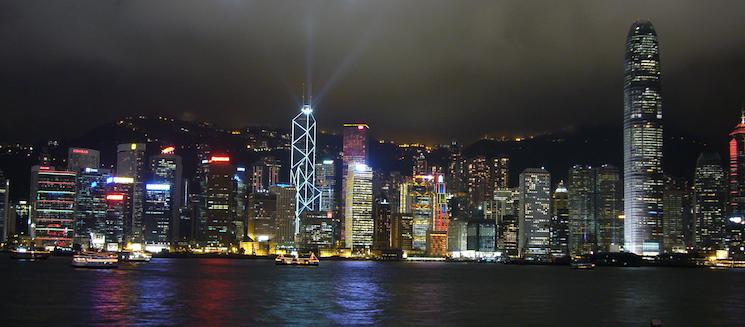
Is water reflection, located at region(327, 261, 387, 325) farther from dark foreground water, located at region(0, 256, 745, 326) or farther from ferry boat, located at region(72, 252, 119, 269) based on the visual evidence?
ferry boat, located at region(72, 252, 119, 269)

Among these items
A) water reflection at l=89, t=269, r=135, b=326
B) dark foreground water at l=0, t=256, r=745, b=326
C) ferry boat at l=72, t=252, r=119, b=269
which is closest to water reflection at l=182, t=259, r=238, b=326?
dark foreground water at l=0, t=256, r=745, b=326

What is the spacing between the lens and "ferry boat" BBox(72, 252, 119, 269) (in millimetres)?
148125

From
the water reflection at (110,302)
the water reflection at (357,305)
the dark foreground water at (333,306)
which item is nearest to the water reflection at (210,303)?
the dark foreground water at (333,306)

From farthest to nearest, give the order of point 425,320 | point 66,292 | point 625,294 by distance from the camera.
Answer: point 625,294
point 66,292
point 425,320

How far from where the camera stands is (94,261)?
149 m

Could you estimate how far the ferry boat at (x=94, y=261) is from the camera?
486 feet

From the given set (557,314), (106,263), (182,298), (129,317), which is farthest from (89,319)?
(106,263)

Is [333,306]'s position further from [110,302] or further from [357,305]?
[110,302]

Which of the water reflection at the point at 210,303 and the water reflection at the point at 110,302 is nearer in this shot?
the water reflection at the point at 110,302

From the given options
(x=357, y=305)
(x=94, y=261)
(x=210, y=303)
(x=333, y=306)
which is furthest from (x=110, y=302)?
(x=94, y=261)

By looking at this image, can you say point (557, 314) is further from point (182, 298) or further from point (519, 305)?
point (182, 298)

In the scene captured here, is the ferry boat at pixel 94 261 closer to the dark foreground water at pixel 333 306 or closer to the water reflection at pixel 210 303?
the dark foreground water at pixel 333 306

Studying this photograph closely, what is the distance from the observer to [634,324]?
60531 millimetres

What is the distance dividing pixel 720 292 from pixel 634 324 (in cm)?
5029
